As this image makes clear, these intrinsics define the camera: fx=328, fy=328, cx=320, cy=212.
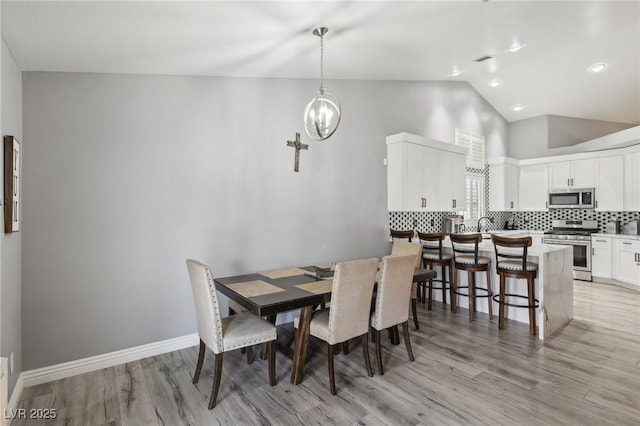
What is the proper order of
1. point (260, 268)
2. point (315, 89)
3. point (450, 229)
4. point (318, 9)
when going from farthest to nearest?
point (450, 229)
point (315, 89)
point (260, 268)
point (318, 9)

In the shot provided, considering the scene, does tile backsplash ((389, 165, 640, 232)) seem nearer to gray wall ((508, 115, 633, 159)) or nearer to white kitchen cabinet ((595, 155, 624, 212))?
white kitchen cabinet ((595, 155, 624, 212))

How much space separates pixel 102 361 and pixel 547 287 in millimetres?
4352

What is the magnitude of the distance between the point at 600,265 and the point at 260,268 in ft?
19.4

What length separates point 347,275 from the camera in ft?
7.77

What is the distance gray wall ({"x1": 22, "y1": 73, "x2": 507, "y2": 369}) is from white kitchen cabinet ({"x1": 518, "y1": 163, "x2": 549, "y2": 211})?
4.74 meters

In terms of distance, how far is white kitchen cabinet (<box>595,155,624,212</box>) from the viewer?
5.71 metres

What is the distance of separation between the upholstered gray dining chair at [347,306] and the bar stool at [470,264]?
1.92 m

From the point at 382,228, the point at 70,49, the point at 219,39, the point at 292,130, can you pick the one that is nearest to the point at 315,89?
the point at 292,130

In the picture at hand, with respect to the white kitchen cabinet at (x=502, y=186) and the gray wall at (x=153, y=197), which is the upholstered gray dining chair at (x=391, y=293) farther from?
the white kitchen cabinet at (x=502, y=186)

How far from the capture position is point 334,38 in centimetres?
310

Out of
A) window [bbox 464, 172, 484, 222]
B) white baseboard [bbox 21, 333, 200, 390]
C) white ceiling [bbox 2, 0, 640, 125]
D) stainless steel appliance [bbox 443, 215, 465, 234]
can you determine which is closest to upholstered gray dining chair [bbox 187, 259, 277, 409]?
white baseboard [bbox 21, 333, 200, 390]

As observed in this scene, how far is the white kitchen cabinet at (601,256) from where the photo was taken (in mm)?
5609

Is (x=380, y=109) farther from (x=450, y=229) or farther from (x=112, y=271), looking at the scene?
(x=112, y=271)

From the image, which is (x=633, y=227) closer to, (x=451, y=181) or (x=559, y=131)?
(x=559, y=131)
